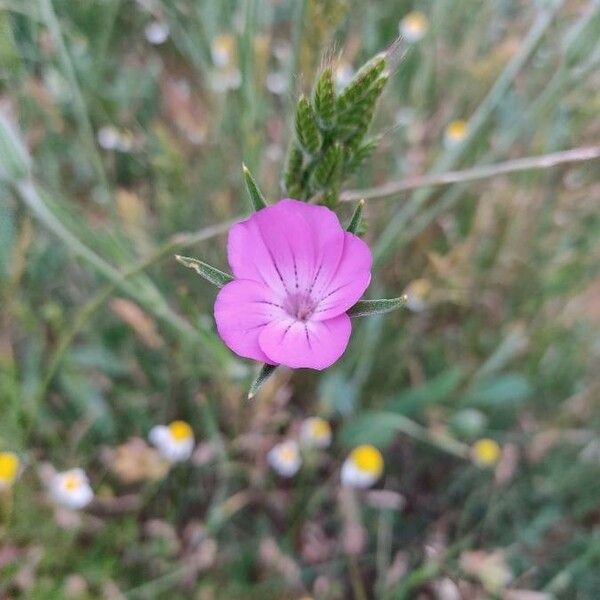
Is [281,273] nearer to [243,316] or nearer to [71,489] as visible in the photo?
[243,316]

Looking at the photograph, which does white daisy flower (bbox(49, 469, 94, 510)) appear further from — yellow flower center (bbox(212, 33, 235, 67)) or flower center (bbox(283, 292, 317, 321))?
yellow flower center (bbox(212, 33, 235, 67))

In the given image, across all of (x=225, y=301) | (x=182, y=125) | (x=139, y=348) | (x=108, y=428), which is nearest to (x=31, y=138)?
(x=182, y=125)

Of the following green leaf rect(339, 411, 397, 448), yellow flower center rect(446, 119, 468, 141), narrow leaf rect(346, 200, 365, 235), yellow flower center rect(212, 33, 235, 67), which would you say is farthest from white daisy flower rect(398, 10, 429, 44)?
narrow leaf rect(346, 200, 365, 235)

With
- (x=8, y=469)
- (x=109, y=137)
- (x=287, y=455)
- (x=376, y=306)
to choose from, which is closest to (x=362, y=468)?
(x=287, y=455)

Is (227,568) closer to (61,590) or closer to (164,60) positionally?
(61,590)

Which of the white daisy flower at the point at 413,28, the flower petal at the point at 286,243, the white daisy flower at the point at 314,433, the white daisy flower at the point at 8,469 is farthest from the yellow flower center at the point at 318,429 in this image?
the white daisy flower at the point at 413,28

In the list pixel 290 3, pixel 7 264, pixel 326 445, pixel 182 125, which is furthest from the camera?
pixel 290 3

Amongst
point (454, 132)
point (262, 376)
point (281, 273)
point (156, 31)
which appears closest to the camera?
point (262, 376)
